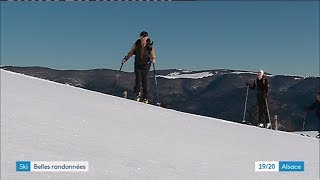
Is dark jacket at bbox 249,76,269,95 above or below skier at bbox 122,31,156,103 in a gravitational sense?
below

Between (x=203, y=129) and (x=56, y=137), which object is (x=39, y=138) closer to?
(x=56, y=137)

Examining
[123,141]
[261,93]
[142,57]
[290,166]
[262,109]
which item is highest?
[142,57]

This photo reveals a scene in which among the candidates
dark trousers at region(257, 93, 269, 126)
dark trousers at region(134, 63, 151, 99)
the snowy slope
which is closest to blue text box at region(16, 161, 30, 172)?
the snowy slope

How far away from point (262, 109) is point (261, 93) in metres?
0.55

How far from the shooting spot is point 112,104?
925 cm

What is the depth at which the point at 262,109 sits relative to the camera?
45.9 feet

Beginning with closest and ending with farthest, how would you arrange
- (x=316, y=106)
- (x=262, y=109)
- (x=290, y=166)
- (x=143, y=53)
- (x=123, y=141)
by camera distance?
(x=123, y=141), (x=290, y=166), (x=143, y=53), (x=262, y=109), (x=316, y=106)

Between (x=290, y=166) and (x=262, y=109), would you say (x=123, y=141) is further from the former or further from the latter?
(x=262, y=109)

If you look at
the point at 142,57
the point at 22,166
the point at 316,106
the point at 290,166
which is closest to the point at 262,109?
the point at 316,106

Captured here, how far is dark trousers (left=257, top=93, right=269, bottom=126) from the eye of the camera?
13770 mm

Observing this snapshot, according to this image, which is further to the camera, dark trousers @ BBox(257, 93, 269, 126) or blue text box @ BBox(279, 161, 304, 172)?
dark trousers @ BBox(257, 93, 269, 126)

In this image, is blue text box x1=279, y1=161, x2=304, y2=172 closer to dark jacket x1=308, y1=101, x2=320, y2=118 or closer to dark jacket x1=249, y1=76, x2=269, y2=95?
dark jacket x1=249, y1=76, x2=269, y2=95

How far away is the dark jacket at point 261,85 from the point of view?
13.4 m

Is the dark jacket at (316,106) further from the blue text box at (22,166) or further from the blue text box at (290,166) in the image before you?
the blue text box at (22,166)
